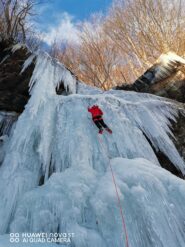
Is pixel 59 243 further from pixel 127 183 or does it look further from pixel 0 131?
pixel 0 131

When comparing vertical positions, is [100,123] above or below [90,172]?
above

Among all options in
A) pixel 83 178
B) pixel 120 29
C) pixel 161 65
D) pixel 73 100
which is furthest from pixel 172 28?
pixel 83 178

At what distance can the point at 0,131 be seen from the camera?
4688 mm

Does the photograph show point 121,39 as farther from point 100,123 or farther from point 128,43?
point 100,123

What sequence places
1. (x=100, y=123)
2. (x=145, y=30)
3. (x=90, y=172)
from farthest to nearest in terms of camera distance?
1. (x=145, y=30)
2. (x=100, y=123)
3. (x=90, y=172)

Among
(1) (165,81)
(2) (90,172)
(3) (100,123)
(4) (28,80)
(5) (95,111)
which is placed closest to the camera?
(2) (90,172)

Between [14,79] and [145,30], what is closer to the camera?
[14,79]

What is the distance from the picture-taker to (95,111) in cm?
443

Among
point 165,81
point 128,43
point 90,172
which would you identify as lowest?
point 90,172

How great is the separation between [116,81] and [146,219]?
11.5 meters

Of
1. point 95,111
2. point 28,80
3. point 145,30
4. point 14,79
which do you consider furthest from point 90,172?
point 145,30

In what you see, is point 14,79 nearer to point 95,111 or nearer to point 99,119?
point 95,111

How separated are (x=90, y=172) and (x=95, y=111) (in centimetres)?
136

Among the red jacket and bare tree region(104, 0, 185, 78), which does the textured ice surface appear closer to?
the red jacket
